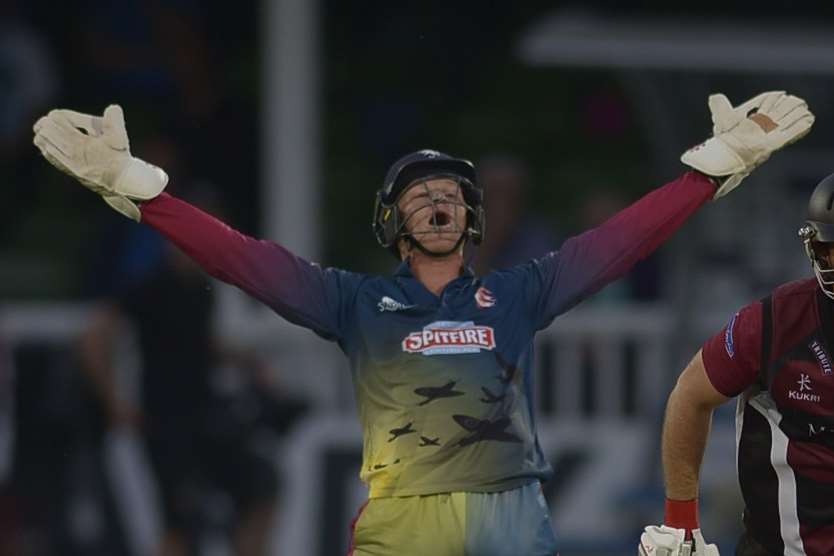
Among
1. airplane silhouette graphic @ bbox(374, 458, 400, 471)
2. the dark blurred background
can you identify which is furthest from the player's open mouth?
the dark blurred background

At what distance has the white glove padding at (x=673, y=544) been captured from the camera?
5.87m

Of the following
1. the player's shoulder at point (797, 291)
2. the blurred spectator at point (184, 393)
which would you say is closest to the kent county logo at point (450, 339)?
the player's shoulder at point (797, 291)

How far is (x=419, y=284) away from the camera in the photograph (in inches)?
237

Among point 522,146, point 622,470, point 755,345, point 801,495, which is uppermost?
point 522,146

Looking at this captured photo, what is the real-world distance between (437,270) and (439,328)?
21cm

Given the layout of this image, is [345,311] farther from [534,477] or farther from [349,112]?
[349,112]

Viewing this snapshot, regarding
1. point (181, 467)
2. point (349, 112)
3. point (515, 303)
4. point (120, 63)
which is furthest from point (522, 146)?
point (515, 303)

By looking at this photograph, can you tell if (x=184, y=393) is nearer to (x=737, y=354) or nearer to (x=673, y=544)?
(x=673, y=544)

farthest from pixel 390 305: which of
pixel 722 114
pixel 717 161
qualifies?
pixel 722 114

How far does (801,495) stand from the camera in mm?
5703

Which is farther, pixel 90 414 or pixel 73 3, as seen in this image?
pixel 73 3

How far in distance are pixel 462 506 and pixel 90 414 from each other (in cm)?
497

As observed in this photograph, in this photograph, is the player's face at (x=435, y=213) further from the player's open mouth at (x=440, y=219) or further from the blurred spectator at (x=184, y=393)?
the blurred spectator at (x=184, y=393)

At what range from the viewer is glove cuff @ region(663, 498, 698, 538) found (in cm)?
592
